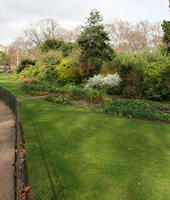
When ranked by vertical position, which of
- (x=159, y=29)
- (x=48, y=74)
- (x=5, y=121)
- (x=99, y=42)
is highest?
(x=159, y=29)

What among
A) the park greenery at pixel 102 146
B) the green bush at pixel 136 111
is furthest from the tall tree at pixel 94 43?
the green bush at pixel 136 111

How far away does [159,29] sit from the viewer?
40.6m

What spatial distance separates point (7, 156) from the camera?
365 centimetres

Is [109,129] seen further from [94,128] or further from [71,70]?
[71,70]

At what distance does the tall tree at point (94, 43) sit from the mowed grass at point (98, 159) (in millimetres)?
9225

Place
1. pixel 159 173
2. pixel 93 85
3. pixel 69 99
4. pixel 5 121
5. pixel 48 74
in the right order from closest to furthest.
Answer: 1. pixel 159 173
2. pixel 5 121
3. pixel 69 99
4. pixel 93 85
5. pixel 48 74

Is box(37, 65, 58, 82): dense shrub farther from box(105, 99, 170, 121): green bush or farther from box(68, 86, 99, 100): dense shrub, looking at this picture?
box(105, 99, 170, 121): green bush

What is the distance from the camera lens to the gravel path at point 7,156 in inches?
103

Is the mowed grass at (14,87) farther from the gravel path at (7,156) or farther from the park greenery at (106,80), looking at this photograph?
the gravel path at (7,156)

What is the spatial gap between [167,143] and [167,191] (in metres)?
1.80

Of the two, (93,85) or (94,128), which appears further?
(93,85)

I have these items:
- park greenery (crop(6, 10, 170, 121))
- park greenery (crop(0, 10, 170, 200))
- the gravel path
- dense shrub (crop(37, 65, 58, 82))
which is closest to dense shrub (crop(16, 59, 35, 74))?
dense shrub (crop(37, 65, 58, 82))

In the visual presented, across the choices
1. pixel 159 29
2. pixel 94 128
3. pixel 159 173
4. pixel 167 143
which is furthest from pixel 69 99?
pixel 159 29

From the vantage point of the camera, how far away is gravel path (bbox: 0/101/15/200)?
261 cm
